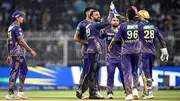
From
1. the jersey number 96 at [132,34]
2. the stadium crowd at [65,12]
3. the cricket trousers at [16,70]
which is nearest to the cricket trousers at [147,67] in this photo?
the jersey number 96 at [132,34]

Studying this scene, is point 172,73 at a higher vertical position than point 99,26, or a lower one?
lower

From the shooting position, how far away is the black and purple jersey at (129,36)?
1794 centimetres

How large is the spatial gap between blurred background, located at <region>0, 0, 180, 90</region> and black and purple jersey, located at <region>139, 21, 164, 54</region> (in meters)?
8.61

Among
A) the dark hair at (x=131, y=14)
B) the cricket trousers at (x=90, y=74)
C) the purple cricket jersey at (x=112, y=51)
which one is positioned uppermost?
the dark hair at (x=131, y=14)

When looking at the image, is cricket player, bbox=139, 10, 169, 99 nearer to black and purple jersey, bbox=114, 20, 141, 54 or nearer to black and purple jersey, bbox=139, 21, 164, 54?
black and purple jersey, bbox=139, 21, 164, 54

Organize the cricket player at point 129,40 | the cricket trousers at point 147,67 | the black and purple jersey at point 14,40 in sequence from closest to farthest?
the cricket player at point 129,40 → the cricket trousers at point 147,67 → the black and purple jersey at point 14,40

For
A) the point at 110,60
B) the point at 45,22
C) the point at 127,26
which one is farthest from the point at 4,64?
the point at 127,26

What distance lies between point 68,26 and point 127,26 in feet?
54.5

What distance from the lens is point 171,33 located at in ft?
94.7

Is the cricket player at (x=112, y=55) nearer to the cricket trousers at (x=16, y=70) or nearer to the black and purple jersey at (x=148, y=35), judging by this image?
the black and purple jersey at (x=148, y=35)

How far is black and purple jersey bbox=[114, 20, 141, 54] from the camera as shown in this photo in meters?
17.9

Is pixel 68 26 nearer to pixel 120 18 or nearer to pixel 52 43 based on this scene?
pixel 52 43

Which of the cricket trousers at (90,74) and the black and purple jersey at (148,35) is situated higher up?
the black and purple jersey at (148,35)

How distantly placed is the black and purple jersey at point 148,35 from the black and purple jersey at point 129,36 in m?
1.75
